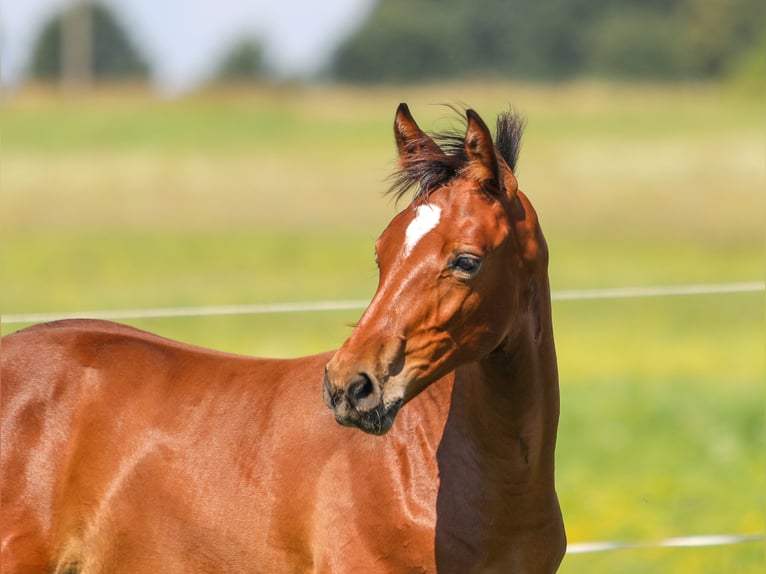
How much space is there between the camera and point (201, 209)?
2414 centimetres

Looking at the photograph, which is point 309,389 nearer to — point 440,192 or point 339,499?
point 339,499

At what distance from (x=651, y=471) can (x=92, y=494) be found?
5292 mm

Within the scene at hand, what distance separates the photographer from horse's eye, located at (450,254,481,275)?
2.84 meters

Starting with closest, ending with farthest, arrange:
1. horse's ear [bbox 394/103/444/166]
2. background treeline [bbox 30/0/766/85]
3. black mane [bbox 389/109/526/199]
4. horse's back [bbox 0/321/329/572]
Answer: black mane [bbox 389/109/526/199] < horse's ear [bbox 394/103/444/166] < horse's back [bbox 0/321/329/572] < background treeline [bbox 30/0/766/85]

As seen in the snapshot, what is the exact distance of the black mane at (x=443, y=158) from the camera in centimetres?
298

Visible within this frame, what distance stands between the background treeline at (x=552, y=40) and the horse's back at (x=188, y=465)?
51.4m

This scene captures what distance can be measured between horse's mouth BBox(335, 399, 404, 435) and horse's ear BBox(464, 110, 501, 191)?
1.99 ft

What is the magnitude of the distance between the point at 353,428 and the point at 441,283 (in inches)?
20.9

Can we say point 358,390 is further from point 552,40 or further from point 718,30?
point 718,30

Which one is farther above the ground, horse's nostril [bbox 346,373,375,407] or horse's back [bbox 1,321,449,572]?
horse's nostril [bbox 346,373,375,407]

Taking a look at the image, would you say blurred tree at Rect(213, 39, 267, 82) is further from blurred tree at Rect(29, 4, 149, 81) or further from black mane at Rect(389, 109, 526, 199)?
black mane at Rect(389, 109, 526, 199)

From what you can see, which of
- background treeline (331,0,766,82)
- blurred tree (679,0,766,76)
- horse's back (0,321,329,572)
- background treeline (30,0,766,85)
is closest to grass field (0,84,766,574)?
horse's back (0,321,329,572)

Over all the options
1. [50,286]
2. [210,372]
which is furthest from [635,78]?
[210,372]

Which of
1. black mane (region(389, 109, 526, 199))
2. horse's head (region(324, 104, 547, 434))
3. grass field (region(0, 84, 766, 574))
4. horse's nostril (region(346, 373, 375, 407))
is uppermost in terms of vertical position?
black mane (region(389, 109, 526, 199))
